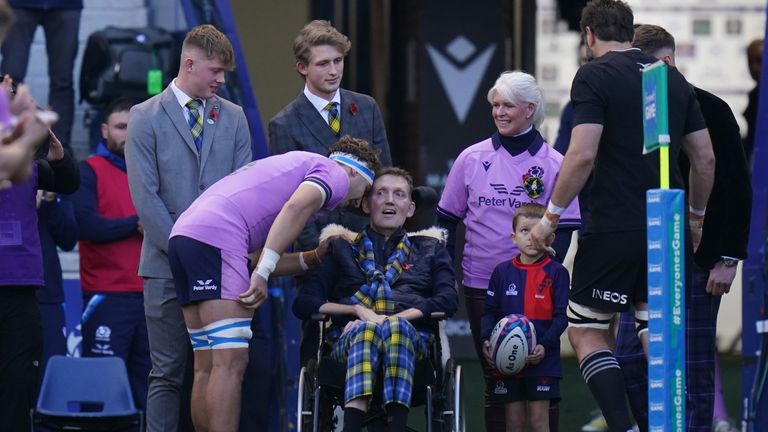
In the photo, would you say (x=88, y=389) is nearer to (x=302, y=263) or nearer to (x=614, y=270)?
(x=302, y=263)

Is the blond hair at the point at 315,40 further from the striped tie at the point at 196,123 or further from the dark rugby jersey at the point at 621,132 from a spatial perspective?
the dark rugby jersey at the point at 621,132

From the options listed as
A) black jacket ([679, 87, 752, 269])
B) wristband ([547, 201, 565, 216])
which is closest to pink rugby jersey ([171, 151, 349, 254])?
wristband ([547, 201, 565, 216])

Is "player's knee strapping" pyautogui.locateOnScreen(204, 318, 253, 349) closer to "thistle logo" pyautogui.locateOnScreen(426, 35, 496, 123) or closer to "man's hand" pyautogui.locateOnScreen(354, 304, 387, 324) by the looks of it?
"man's hand" pyautogui.locateOnScreen(354, 304, 387, 324)

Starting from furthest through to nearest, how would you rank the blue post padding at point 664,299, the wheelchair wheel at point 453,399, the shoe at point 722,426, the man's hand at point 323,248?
1. the shoe at point 722,426
2. the man's hand at point 323,248
3. the wheelchair wheel at point 453,399
4. the blue post padding at point 664,299

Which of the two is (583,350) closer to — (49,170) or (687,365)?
(687,365)

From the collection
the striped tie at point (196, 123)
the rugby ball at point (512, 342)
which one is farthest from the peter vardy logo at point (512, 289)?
the striped tie at point (196, 123)

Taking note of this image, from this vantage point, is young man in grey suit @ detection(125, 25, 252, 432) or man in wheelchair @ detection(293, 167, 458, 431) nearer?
man in wheelchair @ detection(293, 167, 458, 431)

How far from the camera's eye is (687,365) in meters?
6.71

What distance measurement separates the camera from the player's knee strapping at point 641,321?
624cm

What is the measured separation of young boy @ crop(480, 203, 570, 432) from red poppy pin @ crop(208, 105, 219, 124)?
1.36 m

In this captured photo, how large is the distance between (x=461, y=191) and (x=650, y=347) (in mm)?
1909

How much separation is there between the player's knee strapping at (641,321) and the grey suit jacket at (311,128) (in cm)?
150

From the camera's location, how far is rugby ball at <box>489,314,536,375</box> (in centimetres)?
661

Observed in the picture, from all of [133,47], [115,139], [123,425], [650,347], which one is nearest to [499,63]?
[133,47]
